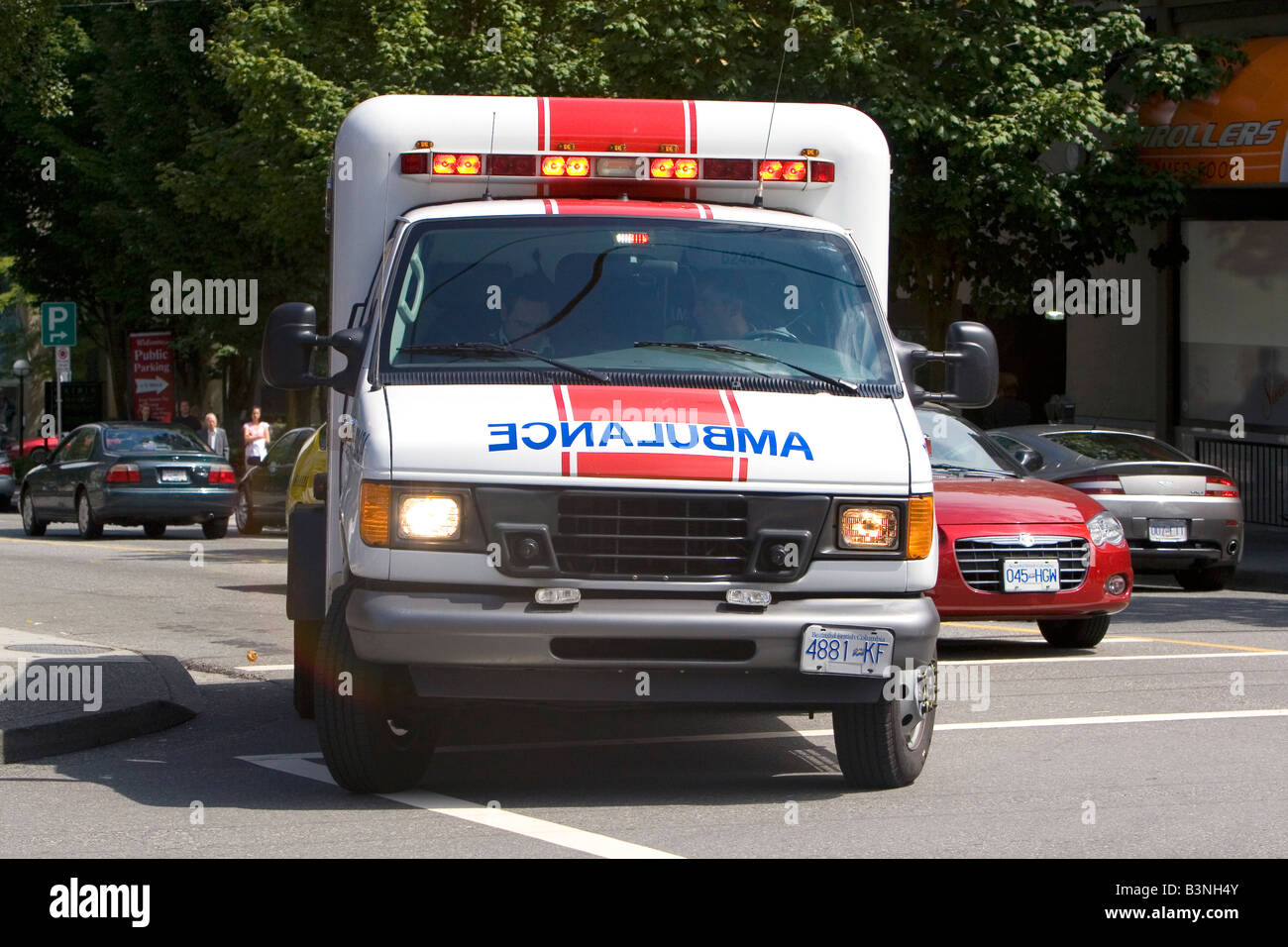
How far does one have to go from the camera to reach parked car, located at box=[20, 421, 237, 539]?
26.5 meters

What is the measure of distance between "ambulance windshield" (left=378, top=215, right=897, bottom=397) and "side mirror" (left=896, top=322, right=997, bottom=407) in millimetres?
341

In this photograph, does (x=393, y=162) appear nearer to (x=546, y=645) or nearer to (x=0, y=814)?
(x=546, y=645)

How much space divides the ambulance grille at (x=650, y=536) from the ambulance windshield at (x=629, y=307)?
0.60 m

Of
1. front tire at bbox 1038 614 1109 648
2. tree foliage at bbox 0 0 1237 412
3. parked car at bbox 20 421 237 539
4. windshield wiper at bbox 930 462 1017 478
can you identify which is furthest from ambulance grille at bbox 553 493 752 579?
parked car at bbox 20 421 237 539

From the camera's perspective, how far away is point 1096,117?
23609 mm

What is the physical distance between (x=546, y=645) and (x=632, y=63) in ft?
54.4

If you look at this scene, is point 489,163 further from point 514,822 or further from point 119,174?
point 119,174

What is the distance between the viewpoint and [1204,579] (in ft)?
63.5

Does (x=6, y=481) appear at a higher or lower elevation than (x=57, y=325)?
lower

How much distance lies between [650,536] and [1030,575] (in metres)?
5.27

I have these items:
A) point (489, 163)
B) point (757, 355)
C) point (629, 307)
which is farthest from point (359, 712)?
point (489, 163)

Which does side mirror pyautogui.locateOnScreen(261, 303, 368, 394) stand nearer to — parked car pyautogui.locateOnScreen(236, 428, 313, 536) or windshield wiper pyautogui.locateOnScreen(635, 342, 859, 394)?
windshield wiper pyautogui.locateOnScreen(635, 342, 859, 394)

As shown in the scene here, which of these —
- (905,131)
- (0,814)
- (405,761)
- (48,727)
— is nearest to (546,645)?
(405,761)
